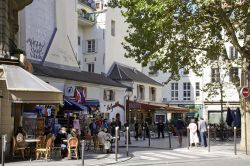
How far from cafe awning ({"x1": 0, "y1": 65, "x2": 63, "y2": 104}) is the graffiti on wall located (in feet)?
51.8

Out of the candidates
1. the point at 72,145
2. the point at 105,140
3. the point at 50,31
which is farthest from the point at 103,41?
the point at 72,145

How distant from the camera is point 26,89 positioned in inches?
712

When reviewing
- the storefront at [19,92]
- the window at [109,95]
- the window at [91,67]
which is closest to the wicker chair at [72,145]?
the storefront at [19,92]

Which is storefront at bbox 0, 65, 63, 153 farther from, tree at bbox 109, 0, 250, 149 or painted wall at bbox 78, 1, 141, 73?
painted wall at bbox 78, 1, 141, 73

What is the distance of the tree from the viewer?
2183 centimetres

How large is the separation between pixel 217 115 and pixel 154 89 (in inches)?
431

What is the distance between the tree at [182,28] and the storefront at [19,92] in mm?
6008

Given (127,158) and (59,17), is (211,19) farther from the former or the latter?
(59,17)

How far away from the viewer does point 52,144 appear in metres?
20.7

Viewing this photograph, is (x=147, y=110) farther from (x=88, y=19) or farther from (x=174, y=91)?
(x=174, y=91)

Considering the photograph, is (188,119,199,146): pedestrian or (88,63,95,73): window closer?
(188,119,199,146): pedestrian

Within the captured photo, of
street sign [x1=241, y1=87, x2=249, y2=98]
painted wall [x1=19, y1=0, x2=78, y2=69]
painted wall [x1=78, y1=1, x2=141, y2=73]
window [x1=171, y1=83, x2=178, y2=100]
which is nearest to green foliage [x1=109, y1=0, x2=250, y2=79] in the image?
street sign [x1=241, y1=87, x2=249, y2=98]

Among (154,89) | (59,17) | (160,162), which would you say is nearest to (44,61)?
(59,17)

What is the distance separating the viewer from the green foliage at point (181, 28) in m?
21.8
